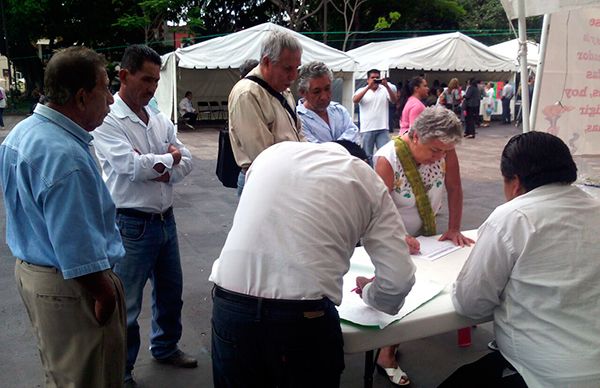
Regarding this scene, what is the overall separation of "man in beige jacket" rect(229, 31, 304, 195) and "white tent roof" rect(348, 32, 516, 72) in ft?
44.5

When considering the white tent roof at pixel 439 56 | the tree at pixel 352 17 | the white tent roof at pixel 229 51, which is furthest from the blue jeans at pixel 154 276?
the tree at pixel 352 17

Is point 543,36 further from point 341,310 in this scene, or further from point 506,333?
point 341,310

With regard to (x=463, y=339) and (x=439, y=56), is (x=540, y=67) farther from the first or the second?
(x=439, y=56)

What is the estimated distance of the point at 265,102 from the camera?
274 cm

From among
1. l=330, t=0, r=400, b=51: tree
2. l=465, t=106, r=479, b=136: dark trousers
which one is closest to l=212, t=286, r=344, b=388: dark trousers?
l=465, t=106, r=479, b=136: dark trousers

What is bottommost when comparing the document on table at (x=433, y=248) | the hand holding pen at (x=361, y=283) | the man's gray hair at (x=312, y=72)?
the document on table at (x=433, y=248)

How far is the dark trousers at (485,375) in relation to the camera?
2.00 meters

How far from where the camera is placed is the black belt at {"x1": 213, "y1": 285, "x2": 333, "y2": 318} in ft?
5.18

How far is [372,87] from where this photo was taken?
26.8 ft

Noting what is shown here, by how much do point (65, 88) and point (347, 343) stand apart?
1271 millimetres

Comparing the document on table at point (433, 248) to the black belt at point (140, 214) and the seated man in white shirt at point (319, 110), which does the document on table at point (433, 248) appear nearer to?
the seated man in white shirt at point (319, 110)

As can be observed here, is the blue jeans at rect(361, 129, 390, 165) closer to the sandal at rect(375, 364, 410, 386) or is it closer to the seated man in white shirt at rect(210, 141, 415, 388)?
the sandal at rect(375, 364, 410, 386)

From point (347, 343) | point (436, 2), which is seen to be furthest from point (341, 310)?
point (436, 2)

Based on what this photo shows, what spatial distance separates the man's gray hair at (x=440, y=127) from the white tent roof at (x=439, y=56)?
535 inches
